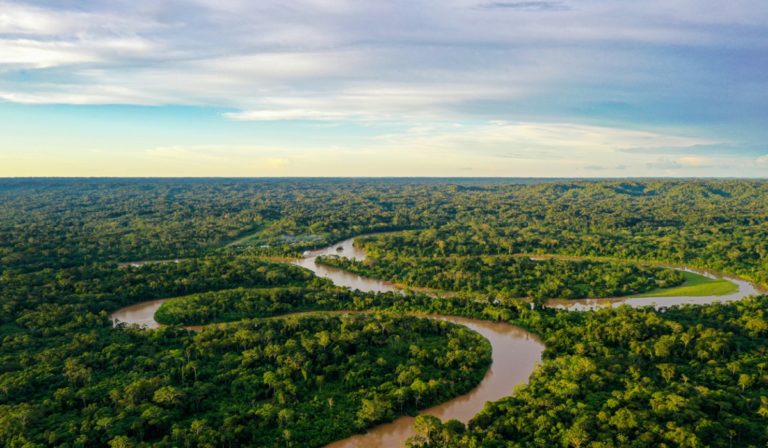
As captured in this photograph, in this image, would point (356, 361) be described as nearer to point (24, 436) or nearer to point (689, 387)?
point (24, 436)

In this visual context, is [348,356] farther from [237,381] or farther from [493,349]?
[493,349]

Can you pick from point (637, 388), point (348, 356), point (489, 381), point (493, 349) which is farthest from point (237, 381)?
point (637, 388)

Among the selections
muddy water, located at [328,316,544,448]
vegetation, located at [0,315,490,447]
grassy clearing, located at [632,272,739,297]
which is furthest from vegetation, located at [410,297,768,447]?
grassy clearing, located at [632,272,739,297]

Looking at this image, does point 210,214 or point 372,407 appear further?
point 210,214

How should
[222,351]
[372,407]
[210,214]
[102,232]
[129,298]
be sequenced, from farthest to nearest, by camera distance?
[210,214] → [102,232] → [129,298] → [222,351] → [372,407]

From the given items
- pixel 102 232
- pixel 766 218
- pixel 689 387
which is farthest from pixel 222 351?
pixel 766 218
